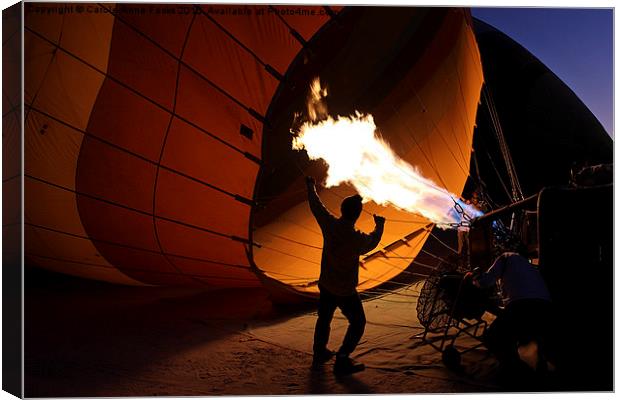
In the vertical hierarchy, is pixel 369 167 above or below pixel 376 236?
above

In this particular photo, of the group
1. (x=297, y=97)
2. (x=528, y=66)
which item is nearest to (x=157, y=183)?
(x=297, y=97)

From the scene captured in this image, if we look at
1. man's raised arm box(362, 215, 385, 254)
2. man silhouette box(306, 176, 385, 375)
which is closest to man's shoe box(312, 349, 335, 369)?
man silhouette box(306, 176, 385, 375)

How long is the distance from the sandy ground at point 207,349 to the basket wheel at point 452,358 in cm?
4

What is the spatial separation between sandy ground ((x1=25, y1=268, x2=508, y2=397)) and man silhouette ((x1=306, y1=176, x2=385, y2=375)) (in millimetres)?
127

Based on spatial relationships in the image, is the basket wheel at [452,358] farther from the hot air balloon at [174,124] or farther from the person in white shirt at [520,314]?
the hot air balloon at [174,124]

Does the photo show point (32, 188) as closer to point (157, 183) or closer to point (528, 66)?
point (157, 183)

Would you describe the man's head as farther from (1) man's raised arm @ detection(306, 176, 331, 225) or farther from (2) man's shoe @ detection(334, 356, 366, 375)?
(2) man's shoe @ detection(334, 356, 366, 375)

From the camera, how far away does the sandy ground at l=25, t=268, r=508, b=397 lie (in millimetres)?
2252

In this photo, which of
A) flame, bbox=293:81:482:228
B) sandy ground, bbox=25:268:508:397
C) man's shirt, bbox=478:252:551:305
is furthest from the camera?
flame, bbox=293:81:482:228

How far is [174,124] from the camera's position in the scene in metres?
2.95

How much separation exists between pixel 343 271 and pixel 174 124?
1.23 m

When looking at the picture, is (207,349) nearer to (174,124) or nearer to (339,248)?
(339,248)

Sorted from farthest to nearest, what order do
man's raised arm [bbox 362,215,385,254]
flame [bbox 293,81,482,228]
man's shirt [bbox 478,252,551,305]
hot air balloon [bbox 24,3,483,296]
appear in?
flame [bbox 293,81,482,228] → hot air balloon [bbox 24,3,483,296] → man's raised arm [bbox 362,215,385,254] → man's shirt [bbox 478,252,551,305]

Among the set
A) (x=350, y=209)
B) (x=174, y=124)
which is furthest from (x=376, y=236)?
(x=174, y=124)
